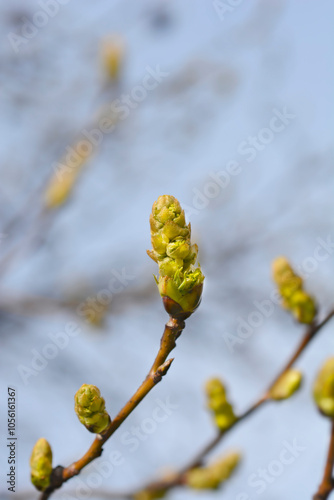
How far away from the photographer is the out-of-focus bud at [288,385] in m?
1.68

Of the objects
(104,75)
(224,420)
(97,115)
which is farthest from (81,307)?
(224,420)

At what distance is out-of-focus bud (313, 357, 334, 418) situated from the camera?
4.65 feet

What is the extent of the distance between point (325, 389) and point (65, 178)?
2365 mm

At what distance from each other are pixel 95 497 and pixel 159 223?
130 cm

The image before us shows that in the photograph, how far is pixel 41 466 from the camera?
134 centimetres

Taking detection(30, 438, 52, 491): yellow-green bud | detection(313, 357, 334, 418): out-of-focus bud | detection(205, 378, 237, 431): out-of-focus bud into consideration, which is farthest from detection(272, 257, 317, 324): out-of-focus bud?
detection(30, 438, 52, 491): yellow-green bud

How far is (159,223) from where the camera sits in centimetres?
100

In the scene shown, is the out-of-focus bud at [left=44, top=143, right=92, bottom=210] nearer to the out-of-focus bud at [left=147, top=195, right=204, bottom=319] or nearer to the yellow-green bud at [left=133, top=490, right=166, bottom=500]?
the yellow-green bud at [left=133, top=490, right=166, bottom=500]

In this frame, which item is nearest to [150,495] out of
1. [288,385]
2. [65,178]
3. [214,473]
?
[214,473]

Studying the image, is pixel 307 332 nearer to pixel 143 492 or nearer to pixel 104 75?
pixel 143 492

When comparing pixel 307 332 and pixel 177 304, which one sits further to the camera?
pixel 307 332

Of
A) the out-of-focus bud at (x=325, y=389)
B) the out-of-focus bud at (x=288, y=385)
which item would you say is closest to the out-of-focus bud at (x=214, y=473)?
the out-of-focus bud at (x=288, y=385)

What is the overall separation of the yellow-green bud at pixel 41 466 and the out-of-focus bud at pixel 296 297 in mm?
776

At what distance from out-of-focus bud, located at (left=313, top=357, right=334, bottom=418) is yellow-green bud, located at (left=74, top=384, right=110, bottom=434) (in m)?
0.59
